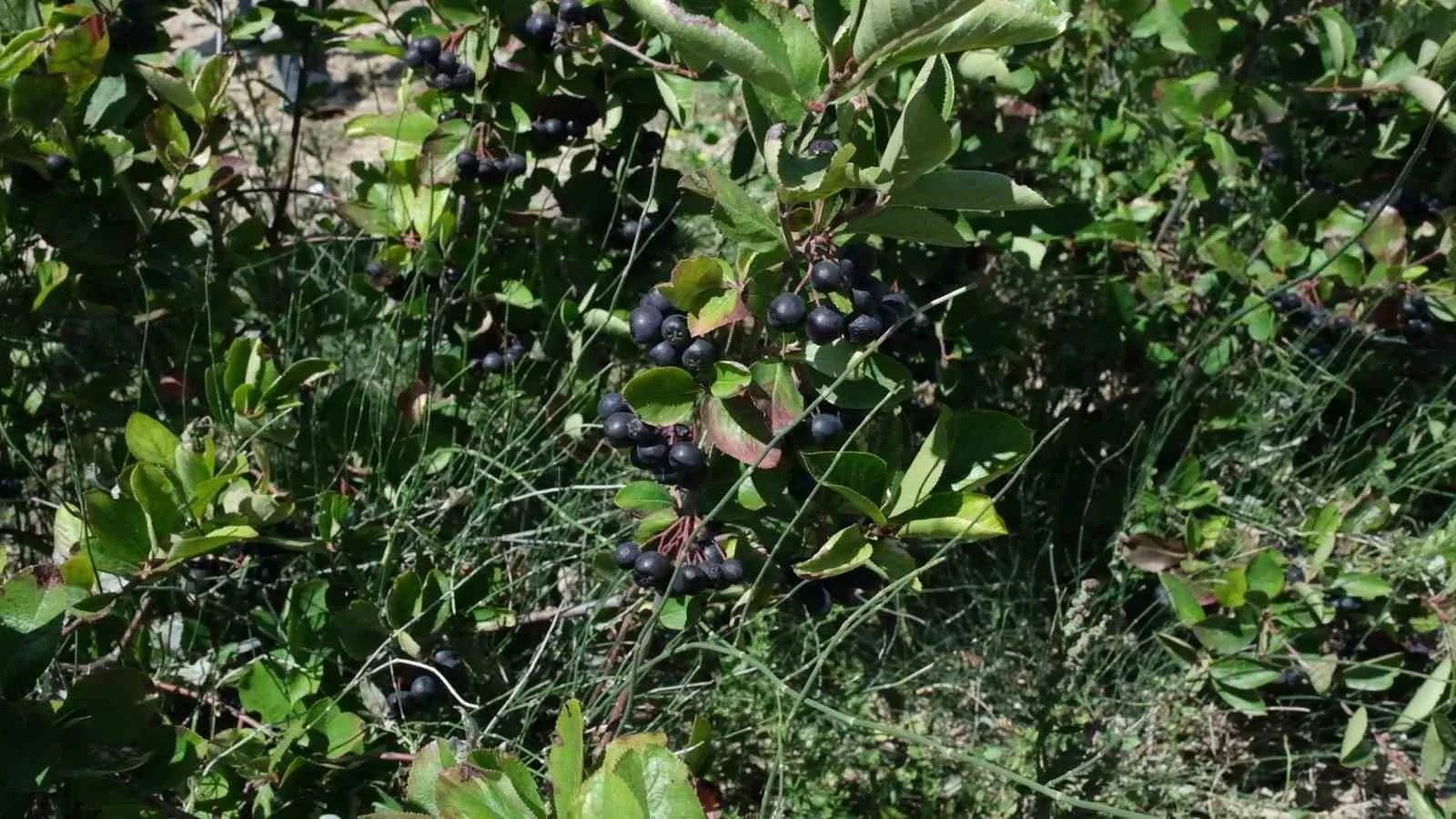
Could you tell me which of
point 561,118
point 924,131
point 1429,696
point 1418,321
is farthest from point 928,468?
point 1418,321

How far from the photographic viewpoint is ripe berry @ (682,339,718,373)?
110 centimetres

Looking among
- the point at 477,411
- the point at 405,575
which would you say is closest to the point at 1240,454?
the point at 477,411

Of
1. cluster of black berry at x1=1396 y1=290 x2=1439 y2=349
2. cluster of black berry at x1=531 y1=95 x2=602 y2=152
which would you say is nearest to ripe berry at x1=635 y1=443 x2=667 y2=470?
cluster of black berry at x1=531 y1=95 x2=602 y2=152

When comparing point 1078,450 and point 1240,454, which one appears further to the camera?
point 1078,450

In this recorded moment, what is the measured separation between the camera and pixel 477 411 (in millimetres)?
1764

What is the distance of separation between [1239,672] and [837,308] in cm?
95

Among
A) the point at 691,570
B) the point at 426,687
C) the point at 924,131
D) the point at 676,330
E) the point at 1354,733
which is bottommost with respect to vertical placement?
the point at 1354,733

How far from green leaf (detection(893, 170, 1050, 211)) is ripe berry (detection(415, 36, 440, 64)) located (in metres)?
0.75

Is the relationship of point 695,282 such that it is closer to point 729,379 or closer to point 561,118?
point 729,379

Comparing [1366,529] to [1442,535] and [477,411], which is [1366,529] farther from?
[477,411]

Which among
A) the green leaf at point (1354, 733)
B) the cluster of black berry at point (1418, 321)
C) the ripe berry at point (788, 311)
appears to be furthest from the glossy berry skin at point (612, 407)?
the cluster of black berry at point (1418, 321)

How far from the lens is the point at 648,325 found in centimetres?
112

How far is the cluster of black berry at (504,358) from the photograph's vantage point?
1.72 m

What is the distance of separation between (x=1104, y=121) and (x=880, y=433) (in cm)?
128
